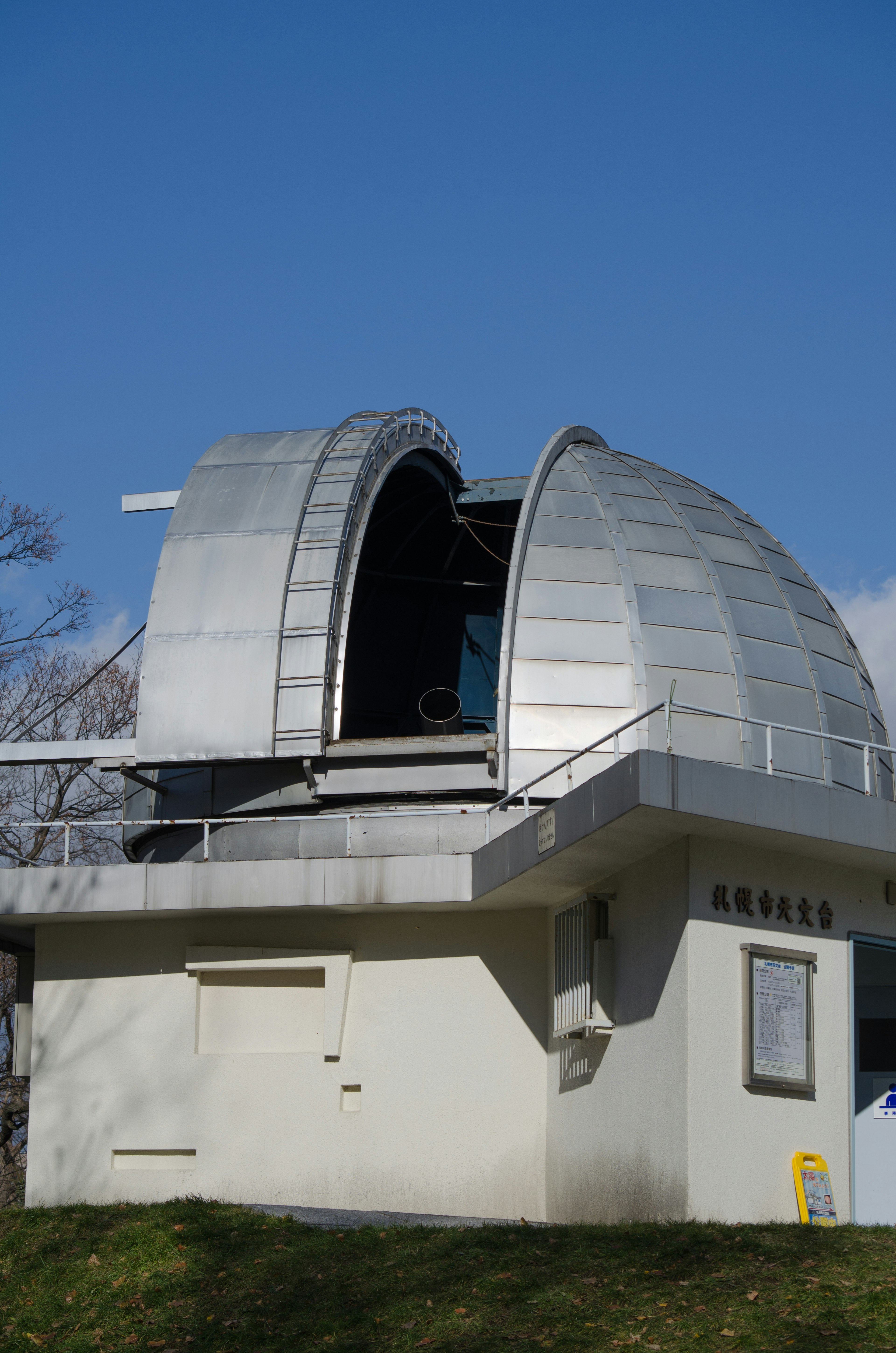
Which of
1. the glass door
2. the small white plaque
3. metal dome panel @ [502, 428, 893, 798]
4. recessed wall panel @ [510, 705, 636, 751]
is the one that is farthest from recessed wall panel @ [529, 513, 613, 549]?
the small white plaque

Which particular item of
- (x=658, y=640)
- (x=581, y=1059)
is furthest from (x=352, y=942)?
(x=658, y=640)

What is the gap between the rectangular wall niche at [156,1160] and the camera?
15586 millimetres

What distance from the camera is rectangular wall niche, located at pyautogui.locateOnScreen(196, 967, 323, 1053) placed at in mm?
15875

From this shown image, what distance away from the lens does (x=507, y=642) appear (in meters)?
16.5

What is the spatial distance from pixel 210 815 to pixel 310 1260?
6.61m

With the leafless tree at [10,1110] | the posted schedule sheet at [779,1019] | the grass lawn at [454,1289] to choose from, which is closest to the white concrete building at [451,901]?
the posted schedule sheet at [779,1019]

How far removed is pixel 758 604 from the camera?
18.1 meters

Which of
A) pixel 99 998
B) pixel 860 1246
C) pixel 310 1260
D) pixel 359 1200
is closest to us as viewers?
pixel 860 1246

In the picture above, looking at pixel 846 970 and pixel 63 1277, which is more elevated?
pixel 846 970

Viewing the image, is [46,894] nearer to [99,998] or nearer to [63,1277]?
[99,998]

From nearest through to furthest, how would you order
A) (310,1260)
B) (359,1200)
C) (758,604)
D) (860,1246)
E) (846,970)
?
(860,1246) < (310,1260) < (846,970) < (359,1200) < (758,604)

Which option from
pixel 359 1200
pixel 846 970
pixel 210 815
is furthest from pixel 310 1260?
pixel 210 815

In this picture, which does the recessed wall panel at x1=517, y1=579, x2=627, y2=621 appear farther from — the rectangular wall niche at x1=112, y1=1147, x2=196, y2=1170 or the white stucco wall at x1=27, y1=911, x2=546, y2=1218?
the rectangular wall niche at x1=112, y1=1147, x2=196, y2=1170

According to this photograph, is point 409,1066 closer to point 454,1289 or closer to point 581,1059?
point 581,1059
